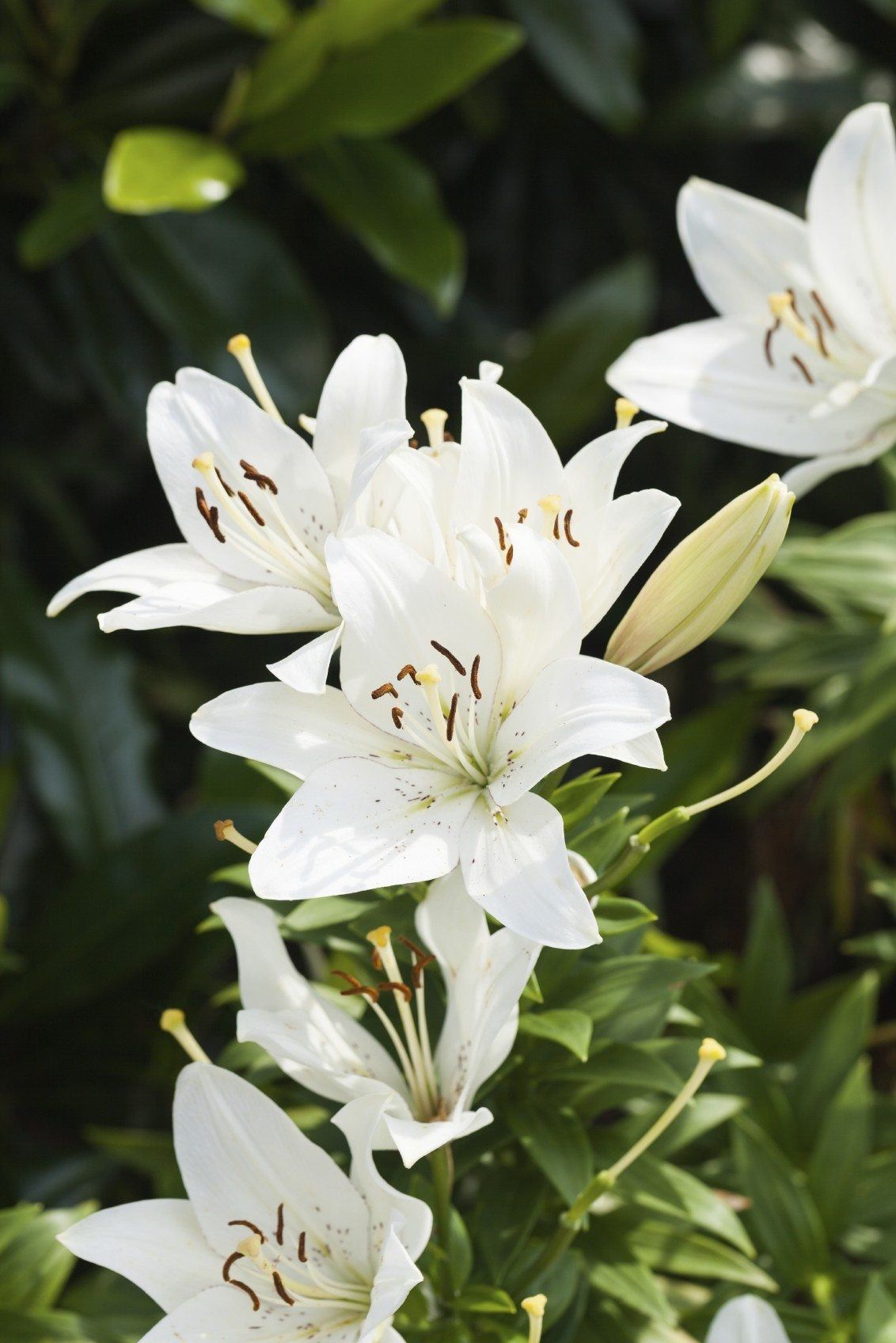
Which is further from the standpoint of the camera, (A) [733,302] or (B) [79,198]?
(B) [79,198]

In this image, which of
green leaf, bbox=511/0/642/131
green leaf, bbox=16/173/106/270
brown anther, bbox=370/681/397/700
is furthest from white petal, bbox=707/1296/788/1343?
green leaf, bbox=511/0/642/131

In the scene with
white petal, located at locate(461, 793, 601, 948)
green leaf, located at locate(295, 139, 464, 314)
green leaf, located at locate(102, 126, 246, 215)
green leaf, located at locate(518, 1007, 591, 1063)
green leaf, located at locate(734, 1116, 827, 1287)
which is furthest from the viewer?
green leaf, located at locate(295, 139, 464, 314)

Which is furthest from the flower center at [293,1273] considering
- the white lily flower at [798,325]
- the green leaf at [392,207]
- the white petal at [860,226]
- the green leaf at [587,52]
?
the green leaf at [587,52]

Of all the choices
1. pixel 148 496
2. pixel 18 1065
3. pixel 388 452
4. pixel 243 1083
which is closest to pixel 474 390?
pixel 388 452

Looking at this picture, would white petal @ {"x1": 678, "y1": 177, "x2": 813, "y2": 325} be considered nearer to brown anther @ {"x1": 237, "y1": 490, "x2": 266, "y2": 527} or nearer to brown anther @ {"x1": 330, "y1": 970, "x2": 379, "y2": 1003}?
brown anther @ {"x1": 237, "y1": 490, "x2": 266, "y2": 527}

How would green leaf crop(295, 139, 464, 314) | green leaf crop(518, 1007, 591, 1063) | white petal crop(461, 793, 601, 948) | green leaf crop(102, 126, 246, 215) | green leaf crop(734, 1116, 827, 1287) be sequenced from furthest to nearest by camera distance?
green leaf crop(295, 139, 464, 314) < green leaf crop(102, 126, 246, 215) < green leaf crop(734, 1116, 827, 1287) < green leaf crop(518, 1007, 591, 1063) < white petal crop(461, 793, 601, 948)

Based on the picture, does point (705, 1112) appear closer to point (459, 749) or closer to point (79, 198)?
point (459, 749)

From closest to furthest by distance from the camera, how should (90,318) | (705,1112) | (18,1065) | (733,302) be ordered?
1. (705,1112)
2. (733,302)
3. (18,1065)
4. (90,318)
